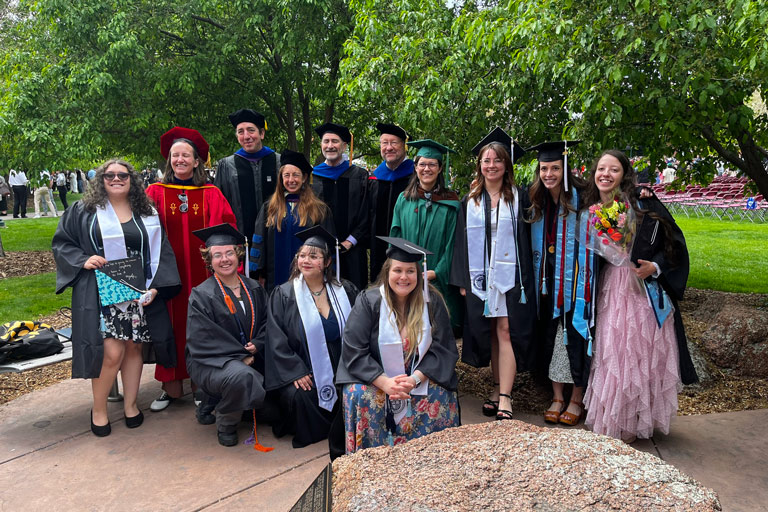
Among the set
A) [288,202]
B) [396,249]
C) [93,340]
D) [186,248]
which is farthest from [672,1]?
[93,340]

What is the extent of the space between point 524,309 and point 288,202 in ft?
6.52

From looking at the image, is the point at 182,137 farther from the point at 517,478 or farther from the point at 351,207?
the point at 517,478

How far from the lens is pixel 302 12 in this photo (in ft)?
27.0

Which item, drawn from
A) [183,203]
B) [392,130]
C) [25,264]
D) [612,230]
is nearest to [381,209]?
[392,130]

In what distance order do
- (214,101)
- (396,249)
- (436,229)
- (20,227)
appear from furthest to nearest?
(20,227) < (214,101) < (436,229) < (396,249)

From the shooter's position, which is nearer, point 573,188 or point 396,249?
point 396,249

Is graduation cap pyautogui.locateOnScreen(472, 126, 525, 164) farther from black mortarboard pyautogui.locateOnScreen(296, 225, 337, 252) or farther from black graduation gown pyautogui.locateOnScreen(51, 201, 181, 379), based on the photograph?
black graduation gown pyautogui.locateOnScreen(51, 201, 181, 379)

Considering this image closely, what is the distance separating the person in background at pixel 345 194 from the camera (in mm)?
5121

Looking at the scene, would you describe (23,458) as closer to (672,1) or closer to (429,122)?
(429,122)

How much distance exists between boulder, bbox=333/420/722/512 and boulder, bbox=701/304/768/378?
3422 millimetres

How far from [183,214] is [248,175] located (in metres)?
0.75

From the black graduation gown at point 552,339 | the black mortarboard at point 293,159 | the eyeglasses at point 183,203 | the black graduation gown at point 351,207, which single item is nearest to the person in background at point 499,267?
the black graduation gown at point 552,339

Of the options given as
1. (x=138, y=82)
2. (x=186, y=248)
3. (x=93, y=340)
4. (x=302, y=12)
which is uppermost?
(x=302, y=12)

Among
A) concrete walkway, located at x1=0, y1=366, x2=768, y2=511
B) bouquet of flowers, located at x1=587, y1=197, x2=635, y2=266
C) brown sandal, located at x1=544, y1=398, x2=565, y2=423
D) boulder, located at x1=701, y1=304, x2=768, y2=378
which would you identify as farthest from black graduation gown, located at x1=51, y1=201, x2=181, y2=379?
boulder, located at x1=701, y1=304, x2=768, y2=378
